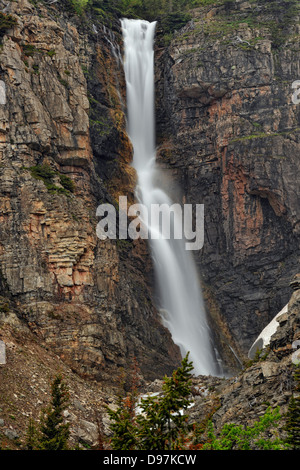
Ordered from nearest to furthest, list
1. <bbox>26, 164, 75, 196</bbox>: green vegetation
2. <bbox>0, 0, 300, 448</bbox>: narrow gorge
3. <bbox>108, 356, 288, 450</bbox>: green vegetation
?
<bbox>108, 356, 288, 450</bbox>: green vegetation → <bbox>0, 0, 300, 448</bbox>: narrow gorge → <bbox>26, 164, 75, 196</bbox>: green vegetation

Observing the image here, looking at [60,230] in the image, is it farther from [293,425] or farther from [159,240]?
[293,425]

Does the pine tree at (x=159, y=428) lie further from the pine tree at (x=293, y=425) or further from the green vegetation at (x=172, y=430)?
the pine tree at (x=293, y=425)

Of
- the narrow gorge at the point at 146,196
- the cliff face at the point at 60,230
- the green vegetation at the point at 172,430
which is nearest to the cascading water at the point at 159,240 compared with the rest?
the narrow gorge at the point at 146,196

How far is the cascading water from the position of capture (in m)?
59.4

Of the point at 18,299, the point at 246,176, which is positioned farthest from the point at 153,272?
the point at 18,299

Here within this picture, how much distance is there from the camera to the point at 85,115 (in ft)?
179

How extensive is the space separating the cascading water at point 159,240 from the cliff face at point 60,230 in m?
3.16

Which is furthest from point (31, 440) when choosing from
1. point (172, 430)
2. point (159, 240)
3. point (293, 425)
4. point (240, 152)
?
point (240, 152)

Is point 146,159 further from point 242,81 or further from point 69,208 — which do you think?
point 69,208

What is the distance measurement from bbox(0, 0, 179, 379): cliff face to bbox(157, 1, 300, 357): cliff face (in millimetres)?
12535

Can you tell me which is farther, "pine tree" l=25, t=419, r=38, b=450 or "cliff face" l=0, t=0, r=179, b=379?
"cliff face" l=0, t=0, r=179, b=379

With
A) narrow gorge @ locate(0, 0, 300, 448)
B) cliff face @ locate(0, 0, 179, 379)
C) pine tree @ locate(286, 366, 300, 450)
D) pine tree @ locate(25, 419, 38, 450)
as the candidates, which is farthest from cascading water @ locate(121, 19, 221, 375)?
pine tree @ locate(286, 366, 300, 450)

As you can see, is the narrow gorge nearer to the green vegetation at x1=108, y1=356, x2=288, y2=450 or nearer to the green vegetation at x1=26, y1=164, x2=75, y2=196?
the green vegetation at x1=26, y1=164, x2=75, y2=196

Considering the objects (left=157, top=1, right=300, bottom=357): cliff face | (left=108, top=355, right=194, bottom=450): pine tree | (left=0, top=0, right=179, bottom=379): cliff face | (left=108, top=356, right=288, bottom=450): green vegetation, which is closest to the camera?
(left=108, top=355, right=194, bottom=450): pine tree
